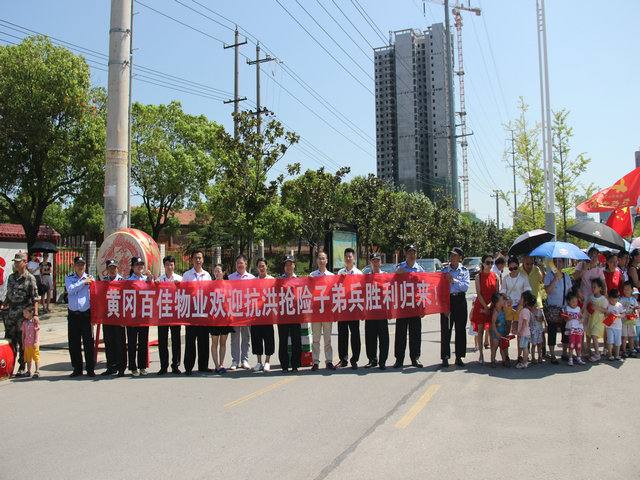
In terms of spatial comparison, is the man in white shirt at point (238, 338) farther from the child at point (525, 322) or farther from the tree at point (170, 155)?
the tree at point (170, 155)

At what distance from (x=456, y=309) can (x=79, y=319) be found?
6.23 meters

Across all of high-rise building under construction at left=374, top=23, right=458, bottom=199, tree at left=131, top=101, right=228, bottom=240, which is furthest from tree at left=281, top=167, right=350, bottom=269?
high-rise building under construction at left=374, top=23, right=458, bottom=199

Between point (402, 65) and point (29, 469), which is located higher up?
point (402, 65)

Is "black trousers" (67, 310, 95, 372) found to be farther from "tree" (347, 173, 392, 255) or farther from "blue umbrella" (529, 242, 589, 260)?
"tree" (347, 173, 392, 255)

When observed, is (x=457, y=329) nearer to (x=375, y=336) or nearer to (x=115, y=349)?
(x=375, y=336)

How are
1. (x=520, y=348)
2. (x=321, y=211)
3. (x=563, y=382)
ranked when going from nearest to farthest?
(x=563, y=382) → (x=520, y=348) → (x=321, y=211)

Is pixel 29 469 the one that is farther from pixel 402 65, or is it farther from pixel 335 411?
pixel 402 65

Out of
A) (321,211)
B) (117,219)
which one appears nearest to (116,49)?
(117,219)

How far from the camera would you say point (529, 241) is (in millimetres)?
9273

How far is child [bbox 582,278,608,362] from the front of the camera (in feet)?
27.3

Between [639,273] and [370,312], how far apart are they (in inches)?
205

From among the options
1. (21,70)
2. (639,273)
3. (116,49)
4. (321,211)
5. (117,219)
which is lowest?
(639,273)

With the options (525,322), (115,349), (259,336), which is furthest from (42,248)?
(525,322)

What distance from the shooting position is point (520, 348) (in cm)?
817
